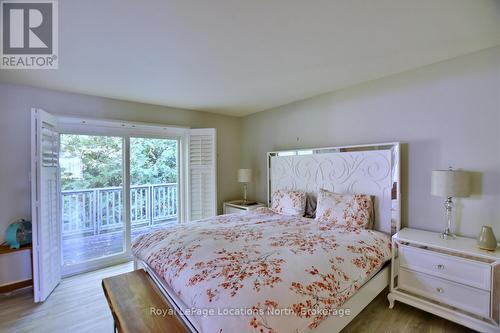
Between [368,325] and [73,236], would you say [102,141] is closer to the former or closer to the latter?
[73,236]

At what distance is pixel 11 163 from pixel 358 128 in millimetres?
4192

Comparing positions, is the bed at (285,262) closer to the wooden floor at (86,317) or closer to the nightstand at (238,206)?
the wooden floor at (86,317)

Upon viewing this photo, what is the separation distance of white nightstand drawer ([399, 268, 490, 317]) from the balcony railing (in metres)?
3.51

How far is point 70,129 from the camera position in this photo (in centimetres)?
304

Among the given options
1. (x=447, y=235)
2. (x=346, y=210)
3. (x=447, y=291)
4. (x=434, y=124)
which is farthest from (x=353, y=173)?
(x=447, y=291)

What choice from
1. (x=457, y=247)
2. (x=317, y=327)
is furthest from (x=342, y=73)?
(x=317, y=327)

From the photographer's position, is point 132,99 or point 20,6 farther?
point 132,99

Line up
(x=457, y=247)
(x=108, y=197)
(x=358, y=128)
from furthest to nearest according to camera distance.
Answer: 1. (x=108, y=197)
2. (x=358, y=128)
3. (x=457, y=247)

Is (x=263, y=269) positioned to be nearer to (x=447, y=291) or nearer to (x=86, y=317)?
(x=447, y=291)

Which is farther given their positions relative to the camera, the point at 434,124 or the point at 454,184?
the point at 434,124

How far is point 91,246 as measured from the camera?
3400 millimetres

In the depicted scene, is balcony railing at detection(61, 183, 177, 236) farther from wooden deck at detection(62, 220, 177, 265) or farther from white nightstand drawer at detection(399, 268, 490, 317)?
white nightstand drawer at detection(399, 268, 490, 317)

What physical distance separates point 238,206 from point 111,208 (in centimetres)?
203

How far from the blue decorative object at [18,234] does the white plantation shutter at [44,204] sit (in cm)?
25
